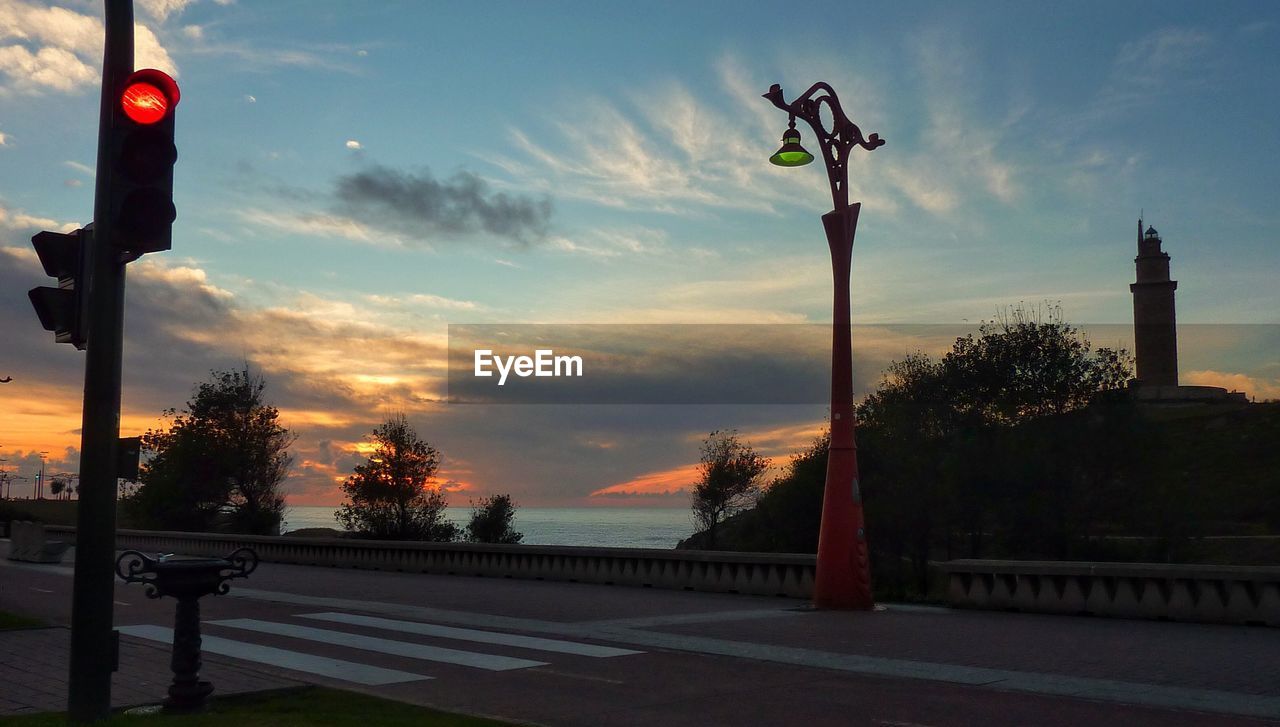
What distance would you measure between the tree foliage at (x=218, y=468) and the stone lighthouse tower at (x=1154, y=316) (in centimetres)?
9493

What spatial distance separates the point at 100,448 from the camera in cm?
729

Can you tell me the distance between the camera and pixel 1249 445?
99625 mm

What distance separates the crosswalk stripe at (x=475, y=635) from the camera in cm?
1238

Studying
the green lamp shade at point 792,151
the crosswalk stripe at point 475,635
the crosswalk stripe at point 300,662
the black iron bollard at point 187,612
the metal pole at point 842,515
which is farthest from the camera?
the green lamp shade at point 792,151

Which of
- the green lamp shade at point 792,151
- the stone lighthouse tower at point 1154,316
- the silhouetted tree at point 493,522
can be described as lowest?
the silhouetted tree at point 493,522

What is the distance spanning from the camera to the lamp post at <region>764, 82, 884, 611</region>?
1633cm

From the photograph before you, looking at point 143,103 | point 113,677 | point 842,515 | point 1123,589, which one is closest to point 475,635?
point 113,677

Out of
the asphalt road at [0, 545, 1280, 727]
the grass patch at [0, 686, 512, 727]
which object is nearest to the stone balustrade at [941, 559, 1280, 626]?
the asphalt road at [0, 545, 1280, 727]

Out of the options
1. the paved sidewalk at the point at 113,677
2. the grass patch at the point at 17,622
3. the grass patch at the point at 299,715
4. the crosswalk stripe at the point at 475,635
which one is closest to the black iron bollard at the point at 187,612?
the grass patch at the point at 299,715

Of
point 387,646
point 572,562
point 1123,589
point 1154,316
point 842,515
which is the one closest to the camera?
point 387,646

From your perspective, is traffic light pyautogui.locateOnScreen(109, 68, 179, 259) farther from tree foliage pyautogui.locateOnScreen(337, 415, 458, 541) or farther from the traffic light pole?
tree foliage pyautogui.locateOnScreen(337, 415, 458, 541)

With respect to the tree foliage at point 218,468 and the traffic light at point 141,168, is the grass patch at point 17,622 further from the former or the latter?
the tree foliage at point 218,468

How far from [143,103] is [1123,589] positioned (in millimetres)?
13560

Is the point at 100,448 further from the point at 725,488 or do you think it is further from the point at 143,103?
the point at 725,488
